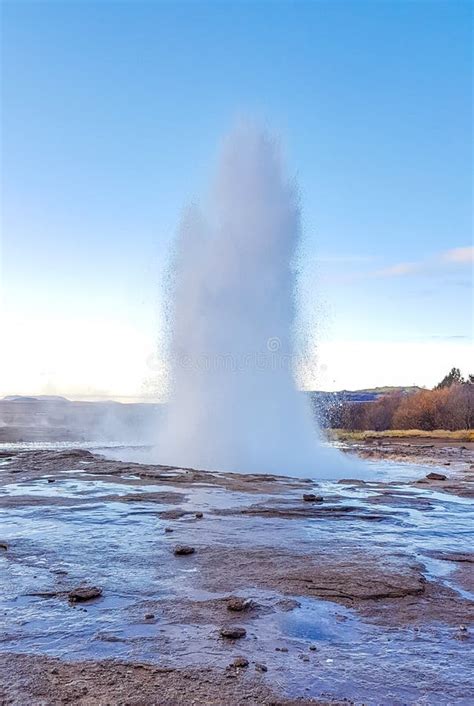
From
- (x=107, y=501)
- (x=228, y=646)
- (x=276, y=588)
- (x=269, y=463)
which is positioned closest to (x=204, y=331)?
(x=269, y=463)

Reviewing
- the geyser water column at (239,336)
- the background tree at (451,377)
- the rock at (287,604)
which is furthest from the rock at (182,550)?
the background tree at (451,377)

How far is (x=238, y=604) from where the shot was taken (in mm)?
Answer: 5047

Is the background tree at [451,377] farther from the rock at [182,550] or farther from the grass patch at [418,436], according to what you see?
the rock at [182,550]

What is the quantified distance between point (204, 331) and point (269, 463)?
480 cm

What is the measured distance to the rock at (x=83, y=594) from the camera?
17.3 feet

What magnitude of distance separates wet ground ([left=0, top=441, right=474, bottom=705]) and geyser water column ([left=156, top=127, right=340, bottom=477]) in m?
7.82

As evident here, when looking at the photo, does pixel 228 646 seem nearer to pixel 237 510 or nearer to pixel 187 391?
pixel 237 510

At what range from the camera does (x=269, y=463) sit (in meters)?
18.0

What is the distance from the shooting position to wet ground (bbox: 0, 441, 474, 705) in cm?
375

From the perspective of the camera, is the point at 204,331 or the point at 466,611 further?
the point at 204,331

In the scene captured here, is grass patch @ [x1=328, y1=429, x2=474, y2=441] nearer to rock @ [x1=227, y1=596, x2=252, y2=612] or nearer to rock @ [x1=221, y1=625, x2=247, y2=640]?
rock @ [x1=227, y1=596, x2=252, y2=612]

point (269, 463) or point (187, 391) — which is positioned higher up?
point (187, 391)

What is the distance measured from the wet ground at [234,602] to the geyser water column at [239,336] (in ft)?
25.7

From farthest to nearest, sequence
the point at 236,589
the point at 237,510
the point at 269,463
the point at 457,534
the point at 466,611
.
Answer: the point at 269,463 → the point at 237,510 → the point at 457,534 → the point at 236,589 → the point at 466,611
